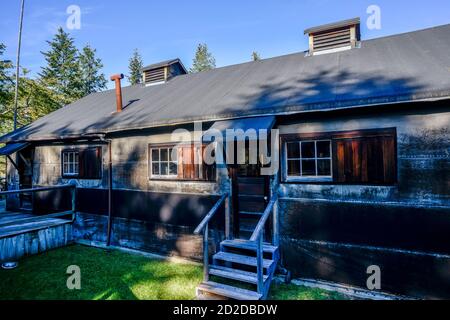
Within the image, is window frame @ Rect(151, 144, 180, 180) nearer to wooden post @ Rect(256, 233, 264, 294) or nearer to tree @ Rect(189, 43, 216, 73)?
wooden post @ Rect(256, 233, 264, 294)

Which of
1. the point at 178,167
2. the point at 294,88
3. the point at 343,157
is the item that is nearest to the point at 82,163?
the point at 178,167

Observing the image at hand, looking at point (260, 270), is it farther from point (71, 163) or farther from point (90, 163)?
point (71, 163)

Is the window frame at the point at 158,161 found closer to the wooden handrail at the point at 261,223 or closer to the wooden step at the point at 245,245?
the wooden step at the point at 245,245

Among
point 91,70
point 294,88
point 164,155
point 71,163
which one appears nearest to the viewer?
point 294,88

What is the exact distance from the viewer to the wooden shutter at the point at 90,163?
8422mm

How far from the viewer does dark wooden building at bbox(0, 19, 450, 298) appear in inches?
179

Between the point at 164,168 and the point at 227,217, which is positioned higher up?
the point at 164,168

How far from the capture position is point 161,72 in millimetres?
11438

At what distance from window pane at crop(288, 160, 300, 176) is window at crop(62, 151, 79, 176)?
7339mm

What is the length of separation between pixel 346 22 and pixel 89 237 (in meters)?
10.7

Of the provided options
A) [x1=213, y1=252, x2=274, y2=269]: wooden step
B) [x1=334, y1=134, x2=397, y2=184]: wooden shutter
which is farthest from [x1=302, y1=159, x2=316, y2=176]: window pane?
[x1=213, y1=252, x2=274, y2=269]: wooden step

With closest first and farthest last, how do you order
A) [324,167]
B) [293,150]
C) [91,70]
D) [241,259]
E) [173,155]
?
[241,259], [324,167], [293,150], [173,155], [91,70]

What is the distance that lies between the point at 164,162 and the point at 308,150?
3.90 metres

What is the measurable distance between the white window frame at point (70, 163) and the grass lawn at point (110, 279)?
2.87 meters
